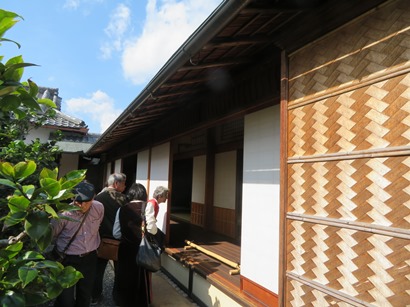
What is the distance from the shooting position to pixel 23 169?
1063 mm

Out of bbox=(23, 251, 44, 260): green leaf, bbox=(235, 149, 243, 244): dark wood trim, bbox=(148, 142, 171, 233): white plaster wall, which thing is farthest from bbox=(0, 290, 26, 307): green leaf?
bbox=(235, 149, 243, 244): dark wood trim

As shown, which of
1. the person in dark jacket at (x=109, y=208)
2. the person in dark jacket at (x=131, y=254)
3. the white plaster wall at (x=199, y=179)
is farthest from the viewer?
the white plaster wall at (x=199, y=179)

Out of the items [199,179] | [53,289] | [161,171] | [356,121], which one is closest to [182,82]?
[356,121]

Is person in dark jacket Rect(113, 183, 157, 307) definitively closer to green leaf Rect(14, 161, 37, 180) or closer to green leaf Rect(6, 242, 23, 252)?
green leaf Rect(6, 242, 23, 252)

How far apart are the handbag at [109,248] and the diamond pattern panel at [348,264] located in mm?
2590

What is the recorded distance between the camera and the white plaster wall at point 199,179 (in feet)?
26.7

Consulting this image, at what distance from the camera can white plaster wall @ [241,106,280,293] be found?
9.33 feet

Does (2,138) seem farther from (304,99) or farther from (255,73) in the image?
(304,99)

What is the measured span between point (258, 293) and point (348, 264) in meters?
1.59

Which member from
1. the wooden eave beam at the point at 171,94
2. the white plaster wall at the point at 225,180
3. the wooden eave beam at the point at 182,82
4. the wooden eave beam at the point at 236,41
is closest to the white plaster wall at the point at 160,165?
the white plaster wall at the point at 225,180

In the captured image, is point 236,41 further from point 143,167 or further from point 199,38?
point 143,167

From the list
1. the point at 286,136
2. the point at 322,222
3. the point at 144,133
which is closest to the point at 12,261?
the point at 322,222

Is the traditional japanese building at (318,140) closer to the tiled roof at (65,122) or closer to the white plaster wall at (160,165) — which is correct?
the white plaster wall at (160,165)

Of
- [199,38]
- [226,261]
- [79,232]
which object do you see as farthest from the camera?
[226,261]
